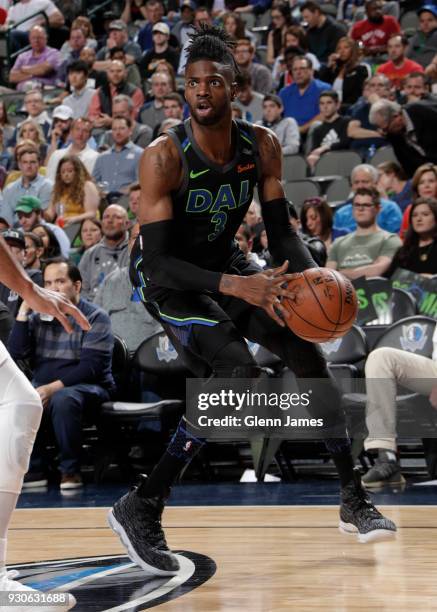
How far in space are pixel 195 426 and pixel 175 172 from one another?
992mm

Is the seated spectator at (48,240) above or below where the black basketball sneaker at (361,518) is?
above

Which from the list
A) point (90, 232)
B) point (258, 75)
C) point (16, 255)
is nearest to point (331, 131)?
point (258, 75)

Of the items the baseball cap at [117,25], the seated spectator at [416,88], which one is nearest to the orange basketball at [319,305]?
the seated spectator at [416,88]

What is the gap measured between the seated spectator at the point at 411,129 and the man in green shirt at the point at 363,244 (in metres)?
1.28

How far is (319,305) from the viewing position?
388 centimetres

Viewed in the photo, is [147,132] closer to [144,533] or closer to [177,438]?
[177,438]

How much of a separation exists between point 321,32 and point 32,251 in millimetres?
6106

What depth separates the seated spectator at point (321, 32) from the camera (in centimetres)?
1291

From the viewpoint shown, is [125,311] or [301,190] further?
[301,190]

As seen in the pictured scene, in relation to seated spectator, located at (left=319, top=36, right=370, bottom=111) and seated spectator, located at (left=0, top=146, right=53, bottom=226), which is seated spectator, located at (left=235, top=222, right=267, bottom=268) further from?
seated spectator, located at (left=319, top=36, right=370, bottom=111)

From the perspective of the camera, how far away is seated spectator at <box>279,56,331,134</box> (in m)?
11.4

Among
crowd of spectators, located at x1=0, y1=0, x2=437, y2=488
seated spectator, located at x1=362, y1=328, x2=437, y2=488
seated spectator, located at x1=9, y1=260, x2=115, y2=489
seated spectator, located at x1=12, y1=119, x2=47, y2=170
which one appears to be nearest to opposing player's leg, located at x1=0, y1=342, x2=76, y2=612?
crowd of spectators, located at x1=0, y1=0, x2=437, y2=488

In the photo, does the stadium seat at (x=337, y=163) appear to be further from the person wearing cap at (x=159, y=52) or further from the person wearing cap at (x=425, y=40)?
the person wearing cap at (x=159, y=52)

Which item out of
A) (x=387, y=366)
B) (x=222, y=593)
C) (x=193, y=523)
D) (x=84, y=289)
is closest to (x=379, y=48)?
(x=84, y=289)
